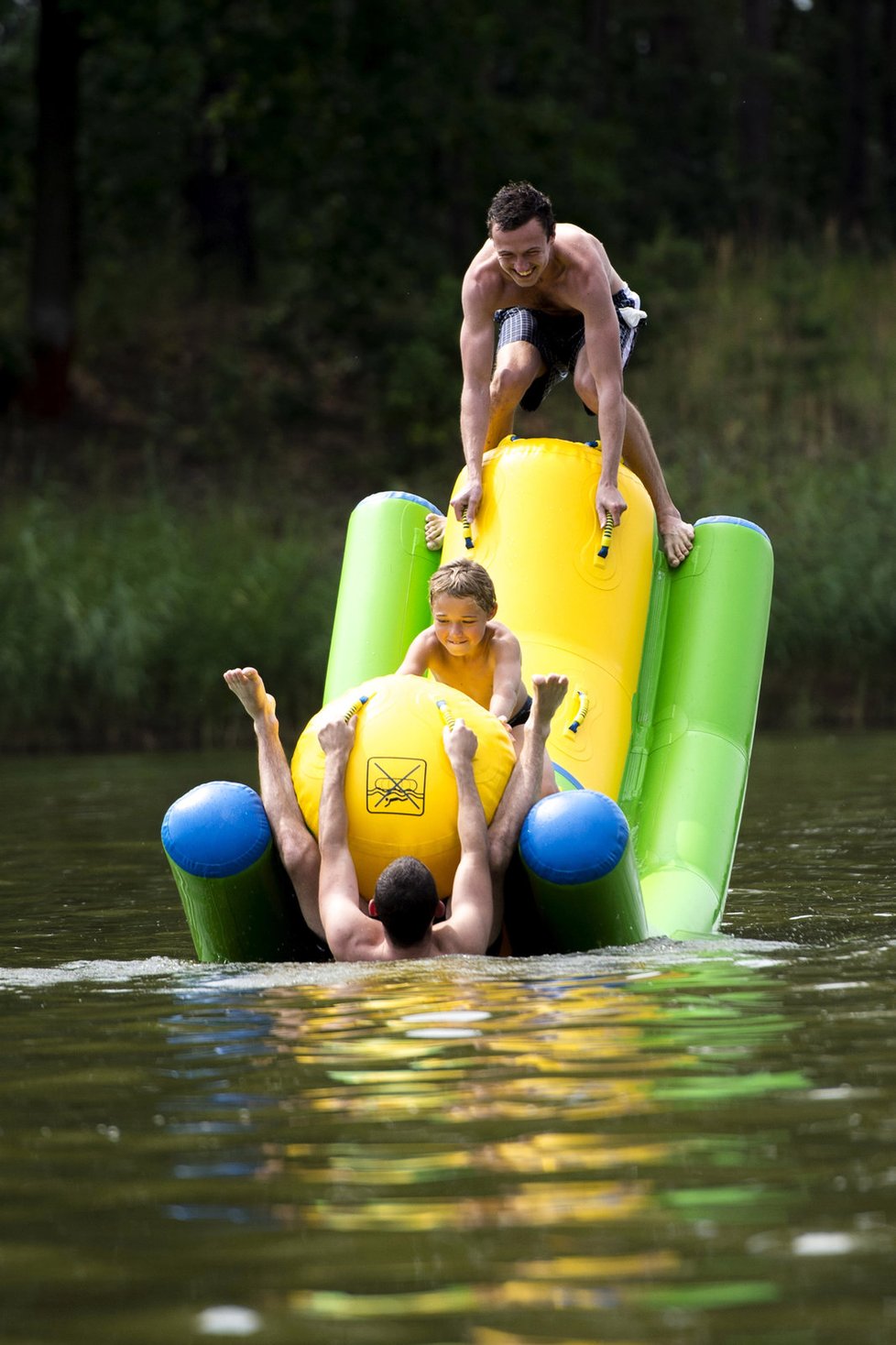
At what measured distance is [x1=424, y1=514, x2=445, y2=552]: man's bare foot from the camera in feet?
25.1

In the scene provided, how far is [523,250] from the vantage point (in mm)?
6637

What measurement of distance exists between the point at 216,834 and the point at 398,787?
1.69 feet

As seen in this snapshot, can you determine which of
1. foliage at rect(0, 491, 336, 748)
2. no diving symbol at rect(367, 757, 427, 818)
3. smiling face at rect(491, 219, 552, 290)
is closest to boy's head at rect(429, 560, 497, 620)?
no diving symbol at rect(367, 757, 427, 818)

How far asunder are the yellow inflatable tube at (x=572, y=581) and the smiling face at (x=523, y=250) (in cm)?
75

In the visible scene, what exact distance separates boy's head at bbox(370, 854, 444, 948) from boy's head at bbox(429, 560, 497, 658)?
3.07 ft

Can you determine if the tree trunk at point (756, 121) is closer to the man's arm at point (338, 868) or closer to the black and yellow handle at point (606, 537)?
the black and yellow handle at point (606, 537)

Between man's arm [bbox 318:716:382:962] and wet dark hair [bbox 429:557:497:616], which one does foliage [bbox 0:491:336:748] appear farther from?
man's arm [bbox 318:716:382:962]

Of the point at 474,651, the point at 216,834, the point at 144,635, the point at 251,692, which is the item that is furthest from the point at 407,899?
the point at 144,635

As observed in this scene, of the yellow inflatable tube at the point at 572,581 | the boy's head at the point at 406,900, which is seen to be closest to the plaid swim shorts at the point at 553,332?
the yellow inflatable tube at the point at 572,581

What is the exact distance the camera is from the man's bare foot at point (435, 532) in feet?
25.1

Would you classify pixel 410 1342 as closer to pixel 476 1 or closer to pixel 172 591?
pixel 172 591

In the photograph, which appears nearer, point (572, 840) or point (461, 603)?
point (572, 840)

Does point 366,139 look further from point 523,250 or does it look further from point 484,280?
point 523,250

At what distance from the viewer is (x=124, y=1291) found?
2826 millimetres
